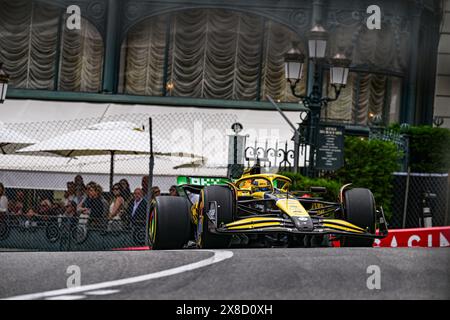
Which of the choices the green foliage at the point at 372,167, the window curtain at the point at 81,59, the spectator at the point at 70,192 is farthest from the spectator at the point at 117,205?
the window curtain at the point at 81,59

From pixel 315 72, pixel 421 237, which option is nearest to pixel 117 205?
pixel 315 72

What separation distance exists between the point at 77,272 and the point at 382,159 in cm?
864

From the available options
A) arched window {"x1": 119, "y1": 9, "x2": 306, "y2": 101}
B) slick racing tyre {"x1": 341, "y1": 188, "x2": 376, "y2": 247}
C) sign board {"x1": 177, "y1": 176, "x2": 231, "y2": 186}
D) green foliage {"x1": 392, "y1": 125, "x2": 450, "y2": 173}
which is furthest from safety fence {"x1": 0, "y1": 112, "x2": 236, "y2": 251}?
arched window {"x1": 119, "y1": 9, "x2": 306, "y2": 101}

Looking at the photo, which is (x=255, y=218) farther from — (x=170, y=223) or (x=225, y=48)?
(x=225, y=48)

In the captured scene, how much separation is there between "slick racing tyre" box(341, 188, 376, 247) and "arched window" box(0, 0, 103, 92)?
9227 mm

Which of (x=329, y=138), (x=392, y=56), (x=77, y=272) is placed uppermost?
(x=392, y=56)

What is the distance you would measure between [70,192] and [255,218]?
4.32 meters

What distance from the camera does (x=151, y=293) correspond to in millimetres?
6461

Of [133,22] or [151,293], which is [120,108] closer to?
[133,22]

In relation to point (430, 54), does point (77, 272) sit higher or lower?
lower

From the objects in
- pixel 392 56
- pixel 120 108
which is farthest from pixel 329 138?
pixel 392 56

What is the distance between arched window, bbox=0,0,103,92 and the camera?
61.4ft

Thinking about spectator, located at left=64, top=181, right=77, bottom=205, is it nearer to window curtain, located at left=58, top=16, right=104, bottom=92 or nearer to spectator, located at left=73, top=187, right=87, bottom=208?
spectator, located at left=73, top=187, right=87, bottom=208

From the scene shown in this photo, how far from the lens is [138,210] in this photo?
13.4 meters
